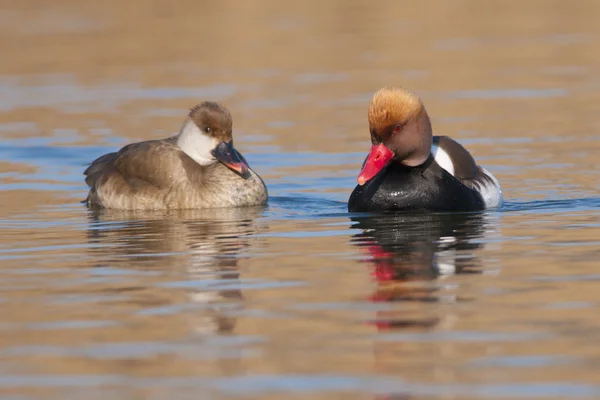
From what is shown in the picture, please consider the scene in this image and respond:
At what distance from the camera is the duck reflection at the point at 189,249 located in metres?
7.70

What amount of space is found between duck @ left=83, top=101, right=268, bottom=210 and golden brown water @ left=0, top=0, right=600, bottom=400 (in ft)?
0.82

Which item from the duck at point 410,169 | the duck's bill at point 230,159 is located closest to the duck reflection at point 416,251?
the duck at point 410,169

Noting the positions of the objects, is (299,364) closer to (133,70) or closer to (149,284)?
(149,284)

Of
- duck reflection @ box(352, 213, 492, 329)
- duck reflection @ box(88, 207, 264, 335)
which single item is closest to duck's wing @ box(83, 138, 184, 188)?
duck reflection @ box(88, 207, 264, 335)

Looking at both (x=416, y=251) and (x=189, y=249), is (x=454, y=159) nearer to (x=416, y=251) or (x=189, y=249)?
(x=416, y=251)

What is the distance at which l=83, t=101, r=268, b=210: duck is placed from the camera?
12141 millimetres

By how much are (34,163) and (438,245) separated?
6.91 m

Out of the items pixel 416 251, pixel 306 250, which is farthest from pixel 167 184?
pixel 416 251

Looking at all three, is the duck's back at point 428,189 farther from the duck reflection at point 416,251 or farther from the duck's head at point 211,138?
the duck's head at point 211,138

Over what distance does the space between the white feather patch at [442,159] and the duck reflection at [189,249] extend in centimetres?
157

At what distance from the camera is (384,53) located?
938 inches

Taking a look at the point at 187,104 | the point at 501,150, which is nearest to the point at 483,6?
the point at 187,104

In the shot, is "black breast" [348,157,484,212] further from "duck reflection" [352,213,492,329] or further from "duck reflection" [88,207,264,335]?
"duck reflection" [88,207,264,335]

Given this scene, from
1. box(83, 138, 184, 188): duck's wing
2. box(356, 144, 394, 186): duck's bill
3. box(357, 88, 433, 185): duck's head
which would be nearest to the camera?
box(357, 88, 433, 185): duck's head
